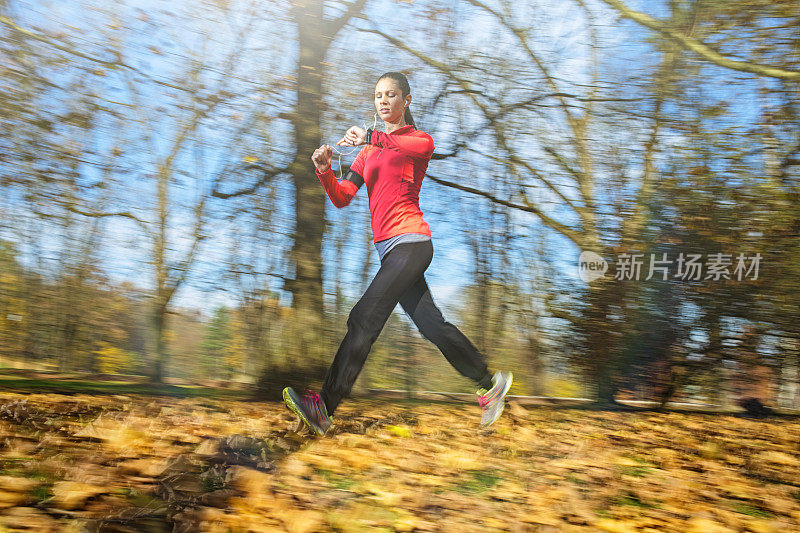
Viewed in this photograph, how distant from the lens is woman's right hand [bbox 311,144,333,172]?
2607mm

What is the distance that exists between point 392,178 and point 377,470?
4.50 feet

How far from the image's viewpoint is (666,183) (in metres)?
2.93

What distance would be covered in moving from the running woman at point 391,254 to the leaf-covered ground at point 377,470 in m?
0.20

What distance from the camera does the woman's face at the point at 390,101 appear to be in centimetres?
271

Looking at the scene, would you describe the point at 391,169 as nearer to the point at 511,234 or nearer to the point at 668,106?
the point at 511,234

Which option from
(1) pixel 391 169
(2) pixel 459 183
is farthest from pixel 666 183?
(1) pixel 391 169

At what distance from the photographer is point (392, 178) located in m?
2.59

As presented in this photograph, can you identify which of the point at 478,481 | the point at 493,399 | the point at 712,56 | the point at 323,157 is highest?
the point at 712,56

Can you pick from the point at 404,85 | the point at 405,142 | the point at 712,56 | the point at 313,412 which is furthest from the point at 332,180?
the point at 712,56

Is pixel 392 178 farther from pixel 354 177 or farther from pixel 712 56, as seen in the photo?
pixel 712 56

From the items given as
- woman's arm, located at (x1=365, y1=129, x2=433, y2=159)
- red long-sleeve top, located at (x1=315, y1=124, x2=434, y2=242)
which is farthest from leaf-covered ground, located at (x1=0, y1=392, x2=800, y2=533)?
woman's arm, located at (x1=365, y1=129, x2=433, y2=159)

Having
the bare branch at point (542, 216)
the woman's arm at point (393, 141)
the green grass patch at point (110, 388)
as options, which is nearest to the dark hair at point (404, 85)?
the woman's arm at point (393, 141)

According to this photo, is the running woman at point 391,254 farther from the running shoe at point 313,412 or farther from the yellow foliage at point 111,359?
the yellow foliage at point 111,359

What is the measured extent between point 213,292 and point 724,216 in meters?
2.87
